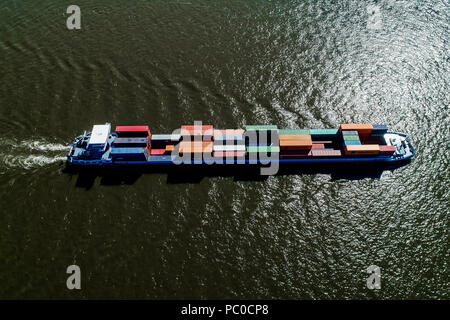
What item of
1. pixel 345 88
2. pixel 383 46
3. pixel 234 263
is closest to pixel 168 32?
pixel 345 88

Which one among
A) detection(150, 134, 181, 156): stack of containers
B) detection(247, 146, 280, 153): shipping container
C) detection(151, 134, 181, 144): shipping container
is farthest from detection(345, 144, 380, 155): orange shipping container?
detection(150, 134, 181, 156): stack of containers

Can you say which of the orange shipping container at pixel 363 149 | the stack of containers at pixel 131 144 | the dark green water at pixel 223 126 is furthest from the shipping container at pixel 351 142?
the stack of containers at pixel 131 144

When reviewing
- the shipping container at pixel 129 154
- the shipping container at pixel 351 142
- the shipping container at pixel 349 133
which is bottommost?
the shipping container at pixel 129 154

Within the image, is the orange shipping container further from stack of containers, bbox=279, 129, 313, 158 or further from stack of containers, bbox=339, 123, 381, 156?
stack of containers, bbox=279, 129, 313, 158

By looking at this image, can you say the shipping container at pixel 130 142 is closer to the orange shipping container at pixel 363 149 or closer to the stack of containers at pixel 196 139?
the stack of containers at pixel 196 139

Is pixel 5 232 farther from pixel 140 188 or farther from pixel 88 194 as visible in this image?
pixel 140 188
